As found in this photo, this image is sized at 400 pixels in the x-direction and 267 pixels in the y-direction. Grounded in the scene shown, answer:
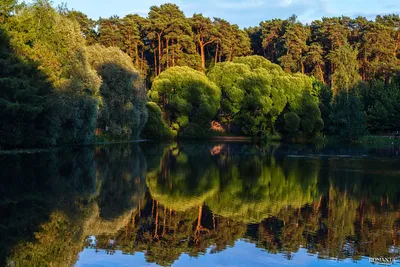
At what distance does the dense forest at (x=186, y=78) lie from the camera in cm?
4394

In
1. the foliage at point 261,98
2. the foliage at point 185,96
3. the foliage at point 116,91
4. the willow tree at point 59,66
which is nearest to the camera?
the willow tree at point 59,66

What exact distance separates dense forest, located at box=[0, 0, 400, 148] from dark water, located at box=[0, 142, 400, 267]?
14.7 metres

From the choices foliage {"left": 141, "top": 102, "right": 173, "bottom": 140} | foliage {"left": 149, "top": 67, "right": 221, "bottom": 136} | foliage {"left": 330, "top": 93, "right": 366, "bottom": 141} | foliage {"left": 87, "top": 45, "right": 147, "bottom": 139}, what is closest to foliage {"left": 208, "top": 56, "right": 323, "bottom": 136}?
foliage {"left": 149, "top": 67, "right": 221, "bottom": 136}

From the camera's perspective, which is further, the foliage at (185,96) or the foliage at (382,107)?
the foliage at (382,107)

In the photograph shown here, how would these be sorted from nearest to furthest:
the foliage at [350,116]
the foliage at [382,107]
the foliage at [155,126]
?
1. the foliage at [350,116]
2. the foliage at [155,126]
3. the foliage at [382,107]

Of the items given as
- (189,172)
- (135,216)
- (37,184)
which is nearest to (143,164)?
(189,172)

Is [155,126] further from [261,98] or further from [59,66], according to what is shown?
[59,66]

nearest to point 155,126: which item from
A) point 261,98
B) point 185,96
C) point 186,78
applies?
point 185,96

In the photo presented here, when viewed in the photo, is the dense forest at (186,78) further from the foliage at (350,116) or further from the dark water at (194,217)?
the dark water at (194,217)

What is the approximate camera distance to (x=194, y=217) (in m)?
17.7

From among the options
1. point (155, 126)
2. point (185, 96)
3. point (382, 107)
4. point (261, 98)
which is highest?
point (185, 96)

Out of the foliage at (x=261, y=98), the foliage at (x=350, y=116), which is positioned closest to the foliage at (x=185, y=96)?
the foliage at (x=261, y=98)

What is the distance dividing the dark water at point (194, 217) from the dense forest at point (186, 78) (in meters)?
14.7

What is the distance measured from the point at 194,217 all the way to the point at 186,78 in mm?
58274
